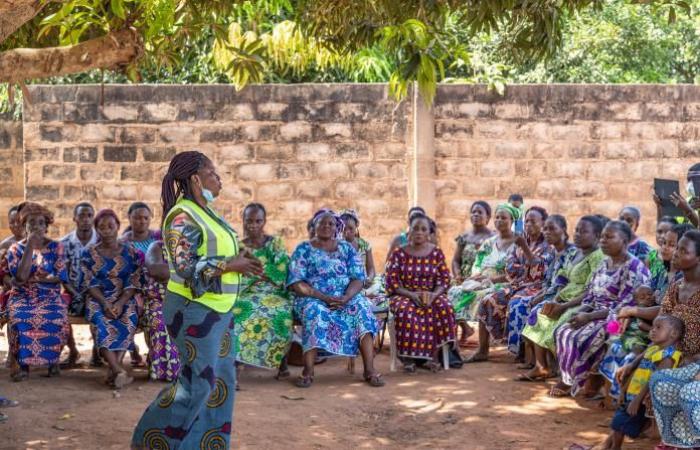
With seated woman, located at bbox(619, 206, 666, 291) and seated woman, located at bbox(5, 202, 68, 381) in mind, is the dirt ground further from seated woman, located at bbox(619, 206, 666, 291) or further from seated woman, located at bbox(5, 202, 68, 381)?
seated woman, located at bbox(619, 206, 666, 291)

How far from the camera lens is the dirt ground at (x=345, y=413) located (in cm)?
637

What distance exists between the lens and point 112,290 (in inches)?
320

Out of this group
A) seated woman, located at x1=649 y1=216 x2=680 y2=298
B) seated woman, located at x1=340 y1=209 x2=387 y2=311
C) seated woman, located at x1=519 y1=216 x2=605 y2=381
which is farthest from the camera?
seated woman, located at x1=340 y1=209 x2=387 y2=311

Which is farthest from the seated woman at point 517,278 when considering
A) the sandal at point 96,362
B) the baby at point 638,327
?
the sandal at point 96,362

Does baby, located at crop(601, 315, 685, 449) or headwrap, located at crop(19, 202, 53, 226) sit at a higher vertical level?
headwrap, located at crop(19, 202, 53, 226)

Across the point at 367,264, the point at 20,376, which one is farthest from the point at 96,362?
the point at 367,264

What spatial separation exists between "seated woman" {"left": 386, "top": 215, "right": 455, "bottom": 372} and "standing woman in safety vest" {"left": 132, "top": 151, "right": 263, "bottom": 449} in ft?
10.8

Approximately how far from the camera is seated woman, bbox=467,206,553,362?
871 centimetres

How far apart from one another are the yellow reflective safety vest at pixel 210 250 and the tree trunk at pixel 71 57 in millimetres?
1531

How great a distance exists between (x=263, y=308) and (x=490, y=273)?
7.65 ft

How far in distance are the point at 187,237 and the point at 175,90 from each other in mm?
6578

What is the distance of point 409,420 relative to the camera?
22.7 feet

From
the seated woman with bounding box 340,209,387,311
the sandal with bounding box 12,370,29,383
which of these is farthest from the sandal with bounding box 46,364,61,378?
the seated woman with bounding box 340,209,387,311

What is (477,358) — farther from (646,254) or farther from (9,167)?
(9,167)
